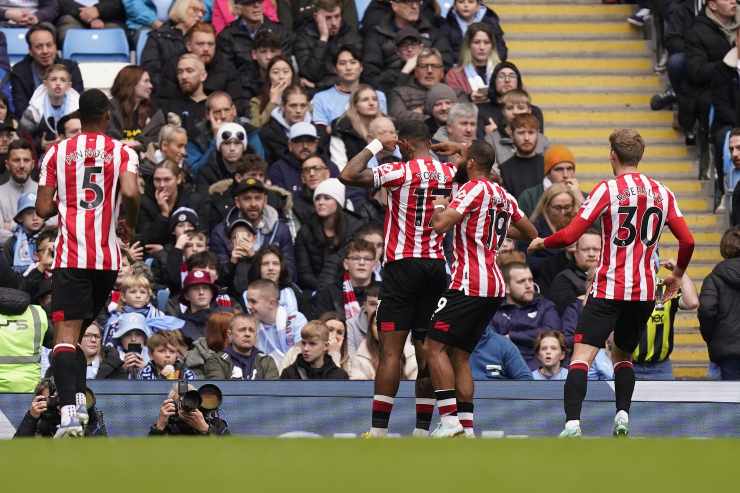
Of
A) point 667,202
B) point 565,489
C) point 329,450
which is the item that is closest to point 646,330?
point 667,202

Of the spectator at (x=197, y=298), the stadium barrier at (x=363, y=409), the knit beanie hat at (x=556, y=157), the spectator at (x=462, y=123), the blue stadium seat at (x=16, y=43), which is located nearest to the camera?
the stadium barrier at (x=363, y=409)

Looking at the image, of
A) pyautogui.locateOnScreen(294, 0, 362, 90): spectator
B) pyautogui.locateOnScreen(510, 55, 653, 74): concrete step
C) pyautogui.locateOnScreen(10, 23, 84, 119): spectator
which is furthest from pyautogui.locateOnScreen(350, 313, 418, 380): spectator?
pyautogui.locateOnScreen(510, 55, 653, 74): concrete step

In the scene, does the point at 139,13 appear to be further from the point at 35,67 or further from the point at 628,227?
the point at 628,227

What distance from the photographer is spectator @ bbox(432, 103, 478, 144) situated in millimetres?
16219

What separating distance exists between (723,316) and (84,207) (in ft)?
17.8

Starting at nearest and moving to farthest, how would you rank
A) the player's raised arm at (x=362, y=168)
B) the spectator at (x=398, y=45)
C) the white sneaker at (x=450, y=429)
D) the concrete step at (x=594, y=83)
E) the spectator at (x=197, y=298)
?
the white sneaker at (x=450, y=429), the player's raised arm at (x=362, y=168), the spectator at (x=197, y=298), the spectator at (x=398, y=45), the concrete step at (x=594, y=83)

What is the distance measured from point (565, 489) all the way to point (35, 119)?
10.4m

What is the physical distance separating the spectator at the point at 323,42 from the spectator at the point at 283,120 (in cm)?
96

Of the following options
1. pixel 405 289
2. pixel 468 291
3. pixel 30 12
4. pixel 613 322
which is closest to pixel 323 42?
pixel 30 12

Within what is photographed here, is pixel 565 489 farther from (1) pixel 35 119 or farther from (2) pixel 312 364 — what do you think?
(1) pixel 35 119

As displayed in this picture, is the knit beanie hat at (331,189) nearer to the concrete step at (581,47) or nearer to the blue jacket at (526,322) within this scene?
the blue jacket at (526,322)

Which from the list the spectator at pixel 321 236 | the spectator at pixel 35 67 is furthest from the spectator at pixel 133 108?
the spectator at pixel 321 236

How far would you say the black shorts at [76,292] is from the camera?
38.8 feet

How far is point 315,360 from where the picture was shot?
551 inches
